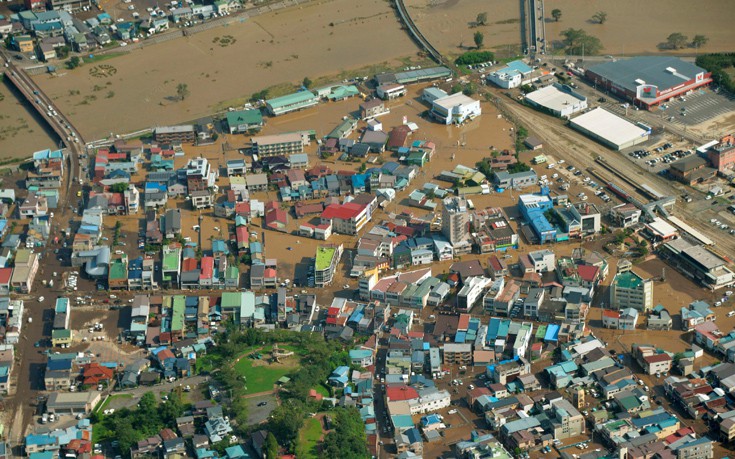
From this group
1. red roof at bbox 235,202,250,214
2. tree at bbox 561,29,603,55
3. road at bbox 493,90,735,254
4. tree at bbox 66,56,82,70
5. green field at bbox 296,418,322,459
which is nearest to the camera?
green field at bbox 296,418,322,459

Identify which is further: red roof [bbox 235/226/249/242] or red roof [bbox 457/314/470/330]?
red roof [bbox 235/226/249/242]

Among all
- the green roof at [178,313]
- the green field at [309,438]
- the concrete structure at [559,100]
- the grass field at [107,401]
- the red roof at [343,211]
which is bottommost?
the green field at [309,438]

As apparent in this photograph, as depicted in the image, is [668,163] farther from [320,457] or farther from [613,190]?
[320,457]

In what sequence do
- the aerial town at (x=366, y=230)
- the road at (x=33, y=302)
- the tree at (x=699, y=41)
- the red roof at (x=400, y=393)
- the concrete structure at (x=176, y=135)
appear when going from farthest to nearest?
the tree at (x=699, y=41)
the concrete structure at (x=176, y=135)
the road at (x=33, y=302)
the red roof at (x=400, y=393)
the aerial town at (x=366, y=230)

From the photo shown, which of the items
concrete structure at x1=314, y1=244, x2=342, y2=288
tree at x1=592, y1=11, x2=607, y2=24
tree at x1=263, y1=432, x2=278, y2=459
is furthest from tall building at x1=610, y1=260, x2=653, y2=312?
tree at x1=592, y1=11, x2=607, y2=24

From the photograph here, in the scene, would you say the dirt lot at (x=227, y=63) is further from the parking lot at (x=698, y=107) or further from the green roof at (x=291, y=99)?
the parking lot at (x=698, y=107)

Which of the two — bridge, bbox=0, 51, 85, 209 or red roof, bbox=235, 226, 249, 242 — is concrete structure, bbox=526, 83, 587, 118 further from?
bridge, bbox=0, 51, 85, 209

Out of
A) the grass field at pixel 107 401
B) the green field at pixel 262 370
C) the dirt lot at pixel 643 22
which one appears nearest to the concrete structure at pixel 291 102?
the dirt lot at pixel 643 22
